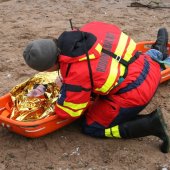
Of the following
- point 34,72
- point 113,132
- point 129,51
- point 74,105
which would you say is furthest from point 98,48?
point 34,72

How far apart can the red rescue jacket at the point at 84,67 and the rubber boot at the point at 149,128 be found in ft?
1.28

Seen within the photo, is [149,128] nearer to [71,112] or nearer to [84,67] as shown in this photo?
[71,112]

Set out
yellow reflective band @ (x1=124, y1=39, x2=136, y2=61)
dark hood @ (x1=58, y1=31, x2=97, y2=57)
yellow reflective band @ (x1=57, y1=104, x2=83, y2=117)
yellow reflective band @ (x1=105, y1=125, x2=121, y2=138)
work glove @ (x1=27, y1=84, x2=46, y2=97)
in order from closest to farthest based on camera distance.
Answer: dark hood @ (x1=58, y1=31, x2=97, y2=57) < yellow reflective band @ (x1=57, y1=104, x2=83, y2=117) < yellow reflective band @ (x1=124, y1=39, x2=136, y2=61) < yellow reflective band @ (x1=105, y1=125, x2=121, y2=138) < work glove @ (x1=27, y1=84, x2=46, y2=97)

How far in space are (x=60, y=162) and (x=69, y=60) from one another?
2.82ft

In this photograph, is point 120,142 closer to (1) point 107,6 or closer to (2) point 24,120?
(2) point 24,120

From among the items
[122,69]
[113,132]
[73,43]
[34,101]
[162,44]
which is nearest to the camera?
[73,43]

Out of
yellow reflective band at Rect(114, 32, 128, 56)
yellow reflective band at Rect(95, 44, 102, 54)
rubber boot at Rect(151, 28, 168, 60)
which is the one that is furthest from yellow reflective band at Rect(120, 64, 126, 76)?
rubber boot at Rect(151, 28, 168, 60)

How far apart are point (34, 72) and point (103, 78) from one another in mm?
1755

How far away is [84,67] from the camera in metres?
3.36

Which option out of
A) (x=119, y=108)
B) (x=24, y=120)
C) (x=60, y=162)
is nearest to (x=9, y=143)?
(x=24, y=120)

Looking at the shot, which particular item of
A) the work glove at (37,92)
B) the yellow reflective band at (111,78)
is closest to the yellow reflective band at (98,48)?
the yellow reflective band at (111,78)

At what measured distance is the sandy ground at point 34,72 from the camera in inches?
Answer: 138

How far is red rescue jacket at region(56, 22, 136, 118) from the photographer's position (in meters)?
3.36

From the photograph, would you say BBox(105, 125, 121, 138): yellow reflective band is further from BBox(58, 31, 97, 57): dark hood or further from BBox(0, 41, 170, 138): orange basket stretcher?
BBox(58, 31, 97, 57): dark hood
